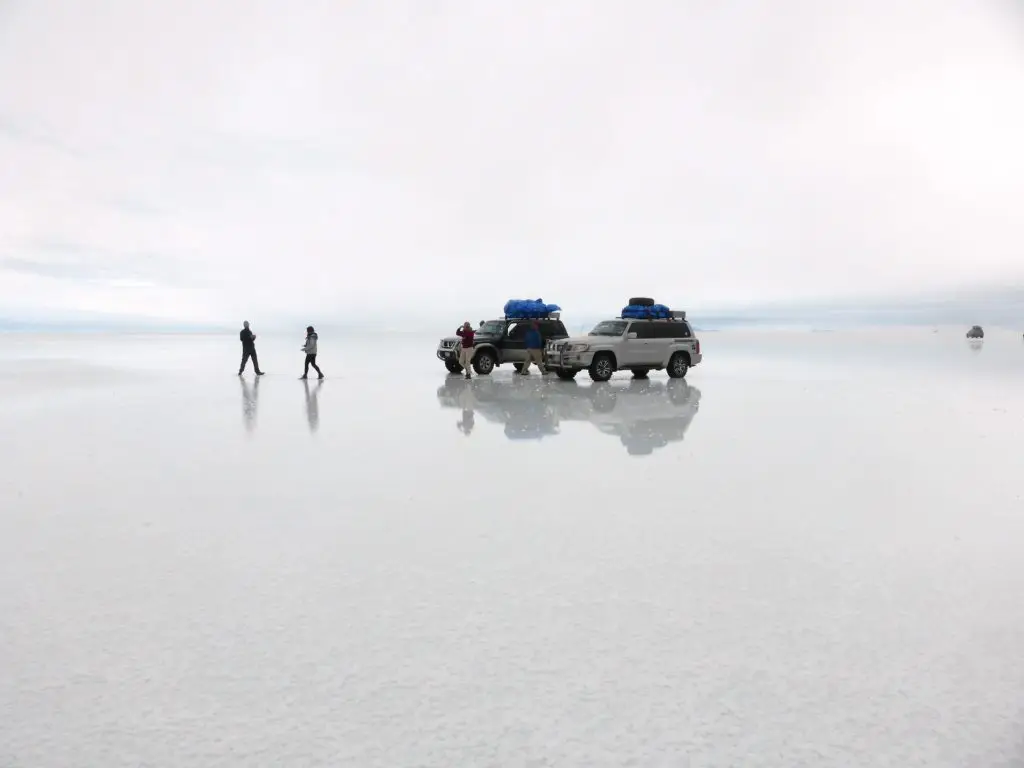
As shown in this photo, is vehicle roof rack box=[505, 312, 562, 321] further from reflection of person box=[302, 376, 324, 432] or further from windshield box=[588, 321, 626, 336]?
reflection of person box=[302, 376, 324, 432]

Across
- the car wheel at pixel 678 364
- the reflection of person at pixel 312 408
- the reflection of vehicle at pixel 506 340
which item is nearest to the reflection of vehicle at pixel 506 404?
the reflection of vehicle at pixel 506 340

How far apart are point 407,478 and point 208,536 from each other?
2942 mm

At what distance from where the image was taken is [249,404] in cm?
1789

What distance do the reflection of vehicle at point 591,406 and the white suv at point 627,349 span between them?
0.63 m

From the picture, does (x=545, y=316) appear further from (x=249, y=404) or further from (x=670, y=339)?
(x=249, y=404)

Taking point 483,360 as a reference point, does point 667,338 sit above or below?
above

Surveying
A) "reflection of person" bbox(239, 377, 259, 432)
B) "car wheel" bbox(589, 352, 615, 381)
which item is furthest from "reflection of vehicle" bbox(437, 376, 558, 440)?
"reflection of person" bbox(239, 377, 259, 432)

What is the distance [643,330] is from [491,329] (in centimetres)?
658

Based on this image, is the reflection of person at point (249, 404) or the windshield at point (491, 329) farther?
the windshield at point (491, 329)

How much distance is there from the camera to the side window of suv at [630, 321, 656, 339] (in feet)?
84.6

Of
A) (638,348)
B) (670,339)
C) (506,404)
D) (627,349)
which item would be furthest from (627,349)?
(506,404)

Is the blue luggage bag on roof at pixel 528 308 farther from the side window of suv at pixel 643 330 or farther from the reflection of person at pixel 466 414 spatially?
the reflection of person at pixel 466 414

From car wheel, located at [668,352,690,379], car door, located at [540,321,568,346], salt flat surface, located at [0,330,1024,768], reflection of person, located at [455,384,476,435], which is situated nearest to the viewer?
salt flat surface, located at [0,330,1024,768]

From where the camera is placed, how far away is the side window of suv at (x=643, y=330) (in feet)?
84.6
